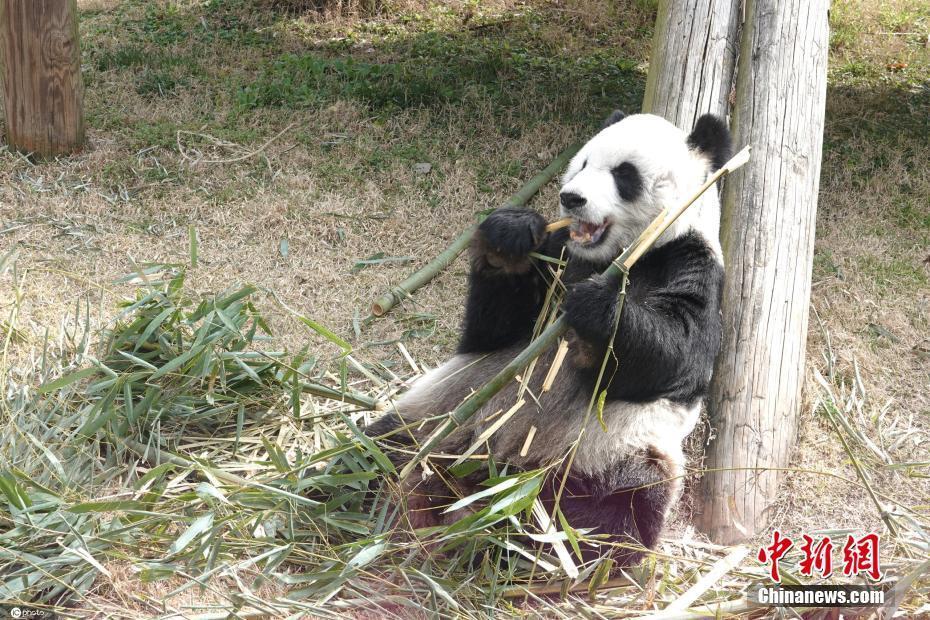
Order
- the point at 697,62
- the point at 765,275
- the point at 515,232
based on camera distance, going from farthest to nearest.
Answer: the point at 697,62 → the point at 765,275 → the point at 515,232

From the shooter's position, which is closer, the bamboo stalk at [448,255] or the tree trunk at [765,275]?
the tree trunk at [765,275]

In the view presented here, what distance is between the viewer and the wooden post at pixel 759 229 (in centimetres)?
382

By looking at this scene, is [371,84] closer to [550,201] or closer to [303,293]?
[550,201]

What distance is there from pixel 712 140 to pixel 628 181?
1.38ft

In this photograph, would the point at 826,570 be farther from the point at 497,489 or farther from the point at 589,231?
the point at 589,231

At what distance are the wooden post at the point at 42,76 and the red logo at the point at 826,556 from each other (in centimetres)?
515

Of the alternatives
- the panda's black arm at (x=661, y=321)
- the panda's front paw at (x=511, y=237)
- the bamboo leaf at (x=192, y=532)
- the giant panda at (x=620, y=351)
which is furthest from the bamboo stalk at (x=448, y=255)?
the bamboo leaf at (x=192, y=532)

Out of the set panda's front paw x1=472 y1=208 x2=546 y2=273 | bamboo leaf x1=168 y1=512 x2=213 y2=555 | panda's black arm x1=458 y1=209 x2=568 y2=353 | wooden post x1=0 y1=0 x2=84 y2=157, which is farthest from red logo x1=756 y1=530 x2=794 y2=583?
wooden post x1=0 y1=0 x2=84 y2=157

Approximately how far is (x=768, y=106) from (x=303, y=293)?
2650 mm

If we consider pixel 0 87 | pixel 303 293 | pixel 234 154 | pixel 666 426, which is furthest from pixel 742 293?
pixel 0 87

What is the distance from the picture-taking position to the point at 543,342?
3.01 metres

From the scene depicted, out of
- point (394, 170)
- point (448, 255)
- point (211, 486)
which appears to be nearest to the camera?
point (211, 486)

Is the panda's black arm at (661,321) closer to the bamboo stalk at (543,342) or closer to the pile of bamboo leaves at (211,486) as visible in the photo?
the bamboo stalk at (543,342)

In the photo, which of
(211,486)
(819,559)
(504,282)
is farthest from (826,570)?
(211,486)
